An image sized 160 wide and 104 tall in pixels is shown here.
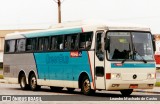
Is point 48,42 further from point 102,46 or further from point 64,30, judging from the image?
point 102,46

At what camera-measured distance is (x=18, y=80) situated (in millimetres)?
30656

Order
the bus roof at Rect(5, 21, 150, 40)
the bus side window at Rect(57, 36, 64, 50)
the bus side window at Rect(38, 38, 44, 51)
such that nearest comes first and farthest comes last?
the bus roof at Rect(5, 21, 150, 40)
the bus side window at Rect(57, 36, 64, 50)
the bus side window at Rect(38, 38, 44, 51)

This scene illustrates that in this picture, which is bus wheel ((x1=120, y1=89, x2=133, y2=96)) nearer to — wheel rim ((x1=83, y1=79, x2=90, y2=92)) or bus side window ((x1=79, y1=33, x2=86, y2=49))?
wheel rim ((x1=83, y1=79, x2=90, y2=92))

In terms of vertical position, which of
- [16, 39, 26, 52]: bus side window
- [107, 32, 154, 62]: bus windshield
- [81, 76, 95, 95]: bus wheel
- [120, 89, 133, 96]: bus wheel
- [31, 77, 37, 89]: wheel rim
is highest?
[16, 39, 26, 52]: bus side window

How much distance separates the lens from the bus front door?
22609 mm

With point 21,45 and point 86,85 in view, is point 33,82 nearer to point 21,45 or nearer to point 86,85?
point 21,45

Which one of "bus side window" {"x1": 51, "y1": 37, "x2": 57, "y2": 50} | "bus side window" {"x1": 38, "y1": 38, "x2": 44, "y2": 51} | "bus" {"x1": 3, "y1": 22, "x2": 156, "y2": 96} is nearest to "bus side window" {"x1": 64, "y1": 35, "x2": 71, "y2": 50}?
"bus" {"x1": 3, "y1": 22, "x2": 156, "y2": 96}

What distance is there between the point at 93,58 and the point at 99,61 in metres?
0.54

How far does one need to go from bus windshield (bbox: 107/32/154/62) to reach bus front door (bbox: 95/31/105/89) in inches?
14.0

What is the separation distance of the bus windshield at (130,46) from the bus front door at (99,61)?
0.36 metres

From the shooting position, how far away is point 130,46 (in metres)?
22.8

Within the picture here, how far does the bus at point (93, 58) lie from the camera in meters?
22.5

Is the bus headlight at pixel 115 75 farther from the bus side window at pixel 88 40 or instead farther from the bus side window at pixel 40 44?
the bus side window at pixel 40 44

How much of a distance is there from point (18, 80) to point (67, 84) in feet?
18.3
